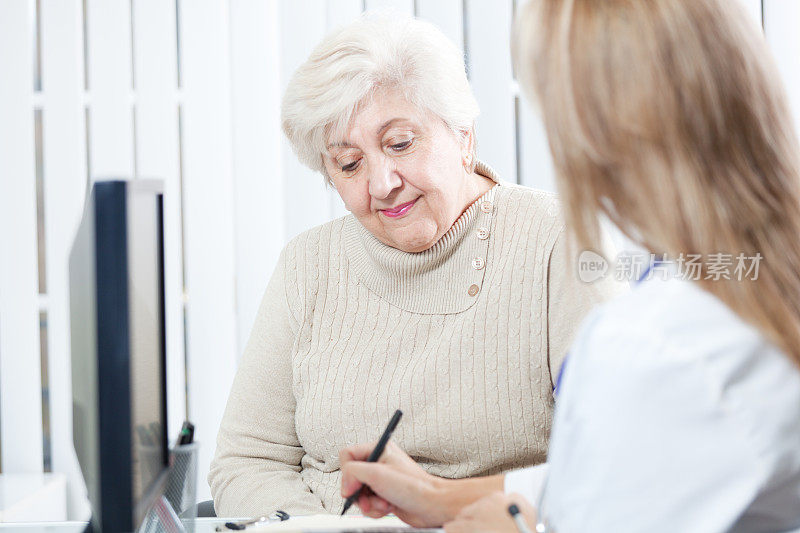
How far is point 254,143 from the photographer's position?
2.32 meters

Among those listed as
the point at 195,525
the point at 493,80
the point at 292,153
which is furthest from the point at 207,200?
the point at 195,525

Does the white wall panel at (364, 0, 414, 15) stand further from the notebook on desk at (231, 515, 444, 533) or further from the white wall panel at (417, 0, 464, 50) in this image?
the notebook on desk at (231, 515, 444, 533)

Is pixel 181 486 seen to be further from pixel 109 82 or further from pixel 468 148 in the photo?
pixel 109 82

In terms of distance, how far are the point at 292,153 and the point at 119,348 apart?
64.7 inches

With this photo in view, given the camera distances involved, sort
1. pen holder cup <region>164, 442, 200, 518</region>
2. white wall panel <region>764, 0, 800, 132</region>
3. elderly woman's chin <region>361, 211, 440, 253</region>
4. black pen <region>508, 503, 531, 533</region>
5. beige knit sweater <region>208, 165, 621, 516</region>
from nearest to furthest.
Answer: black pen <region>508, 503, 531, 533</region> < pen holder cup <region>164, 442, 200, 518</region> < beige knit sweater <region>208, 165, 621, 516</region> < elderly woman's chin <region>361, 211, 440, 253</region> < white wall panel <region>764, 0, 800, 132</region>

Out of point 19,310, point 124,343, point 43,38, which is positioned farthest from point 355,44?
point 19,310

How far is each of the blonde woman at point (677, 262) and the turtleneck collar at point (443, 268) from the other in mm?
754

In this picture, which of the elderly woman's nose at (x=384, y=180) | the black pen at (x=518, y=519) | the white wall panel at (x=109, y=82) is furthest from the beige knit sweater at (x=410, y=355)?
the white wall panel at (x=109, y=82)

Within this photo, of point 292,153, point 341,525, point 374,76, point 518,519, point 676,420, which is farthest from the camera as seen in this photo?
point 292,153

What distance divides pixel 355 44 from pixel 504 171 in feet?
2.73

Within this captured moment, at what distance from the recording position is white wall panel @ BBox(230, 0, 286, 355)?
2.31 meters

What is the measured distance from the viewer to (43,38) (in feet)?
7.74

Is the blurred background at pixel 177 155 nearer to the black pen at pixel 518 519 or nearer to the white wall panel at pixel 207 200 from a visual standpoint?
the white wall panel at pixel 207 200

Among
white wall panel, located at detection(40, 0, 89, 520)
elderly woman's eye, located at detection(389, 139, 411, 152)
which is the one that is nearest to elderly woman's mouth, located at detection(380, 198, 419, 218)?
elderly woman's eye, located at detection(389, 139, 411, 152)
